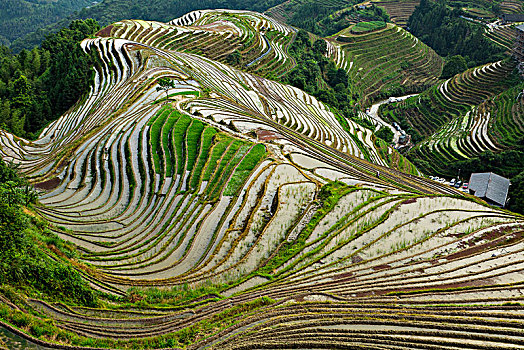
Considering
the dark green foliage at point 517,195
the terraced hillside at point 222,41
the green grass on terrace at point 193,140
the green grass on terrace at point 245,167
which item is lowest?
the dark green foliage at point 517,195

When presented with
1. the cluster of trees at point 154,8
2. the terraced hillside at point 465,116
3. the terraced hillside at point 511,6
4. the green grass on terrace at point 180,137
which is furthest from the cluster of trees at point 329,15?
the green grass on terrace at point 180,137

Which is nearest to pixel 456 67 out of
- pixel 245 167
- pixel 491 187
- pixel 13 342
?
pixel 491 187

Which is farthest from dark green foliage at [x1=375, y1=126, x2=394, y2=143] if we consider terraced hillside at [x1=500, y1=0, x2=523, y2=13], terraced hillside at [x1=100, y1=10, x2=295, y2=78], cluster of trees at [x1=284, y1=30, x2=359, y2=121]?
terraced hillside at [x1=500, y1=0, x2=523, y2=13]

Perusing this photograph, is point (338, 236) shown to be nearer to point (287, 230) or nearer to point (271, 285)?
point (287, 230)

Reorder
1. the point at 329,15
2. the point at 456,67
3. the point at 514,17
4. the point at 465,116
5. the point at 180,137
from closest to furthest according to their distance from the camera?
the point at 180,137 < the point at 465,116 < the point at 456,67 < the point at 514,17 < the point at 329,15

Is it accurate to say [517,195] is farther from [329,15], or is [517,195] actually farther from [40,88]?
[329,15]

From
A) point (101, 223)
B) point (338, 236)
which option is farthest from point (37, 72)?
point (338, 236)

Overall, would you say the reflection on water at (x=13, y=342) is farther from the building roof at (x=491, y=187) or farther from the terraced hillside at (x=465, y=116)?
the terraced hillside at (x=465, y=116)
